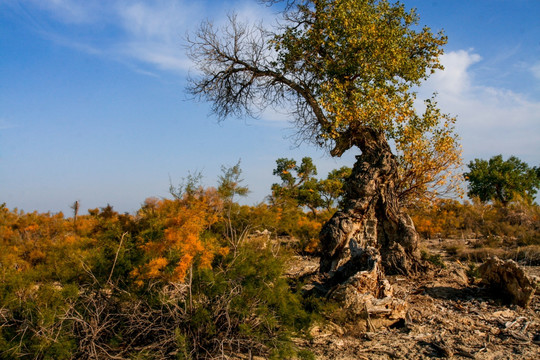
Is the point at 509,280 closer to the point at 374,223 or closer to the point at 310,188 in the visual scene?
the point at 374,223

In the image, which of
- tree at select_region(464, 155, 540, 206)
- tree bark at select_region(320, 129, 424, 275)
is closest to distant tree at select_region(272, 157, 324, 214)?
tree bark at select_region(320, 129, 424, 275)

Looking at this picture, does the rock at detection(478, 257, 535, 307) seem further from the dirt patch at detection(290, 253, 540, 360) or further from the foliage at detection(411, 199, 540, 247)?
the foliage at detection(411, 199, 540, 247)

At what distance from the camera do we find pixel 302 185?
17703 mm

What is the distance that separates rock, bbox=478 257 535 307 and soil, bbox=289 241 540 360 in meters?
0.14

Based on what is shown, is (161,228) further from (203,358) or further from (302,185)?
(302,185)

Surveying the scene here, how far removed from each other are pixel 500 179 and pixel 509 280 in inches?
873

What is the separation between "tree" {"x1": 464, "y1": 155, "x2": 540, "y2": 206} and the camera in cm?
2581

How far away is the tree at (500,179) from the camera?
2581 cm

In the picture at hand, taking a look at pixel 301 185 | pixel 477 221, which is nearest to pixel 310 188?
pixel 301 185

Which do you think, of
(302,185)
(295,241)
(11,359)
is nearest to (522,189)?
(302,185)

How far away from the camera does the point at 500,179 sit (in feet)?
85.3

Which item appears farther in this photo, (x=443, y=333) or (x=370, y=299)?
(x=370, y=299)

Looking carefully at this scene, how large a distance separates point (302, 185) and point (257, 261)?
12898mm

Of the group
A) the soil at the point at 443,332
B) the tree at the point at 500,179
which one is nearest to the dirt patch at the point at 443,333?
the soil at the point at 443,332
